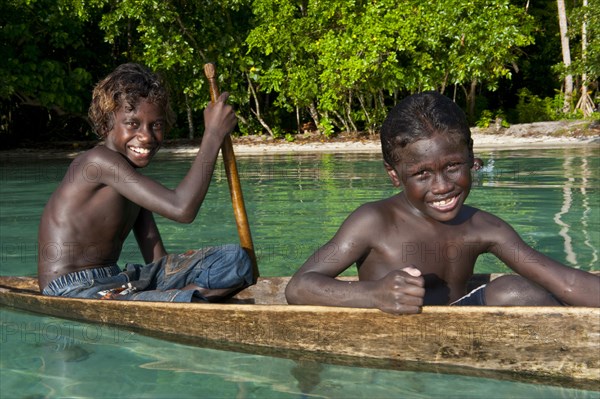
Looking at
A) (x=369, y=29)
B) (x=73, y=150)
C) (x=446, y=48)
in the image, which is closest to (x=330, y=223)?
(x=369, y=29)

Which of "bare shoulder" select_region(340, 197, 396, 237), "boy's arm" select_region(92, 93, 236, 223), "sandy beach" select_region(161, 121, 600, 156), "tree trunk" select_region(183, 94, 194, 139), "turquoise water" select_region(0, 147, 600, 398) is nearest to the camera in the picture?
"turquoise water" select_region(0, 147, 600, 398)

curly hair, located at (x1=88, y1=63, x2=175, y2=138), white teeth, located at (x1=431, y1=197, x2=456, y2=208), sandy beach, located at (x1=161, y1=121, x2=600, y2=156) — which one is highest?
curly hair, located at (x1=88, y1=63, x2=175, y2=138)

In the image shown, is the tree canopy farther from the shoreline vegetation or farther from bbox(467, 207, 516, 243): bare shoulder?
bbox(467, 207, 516, 243): bare shoulder

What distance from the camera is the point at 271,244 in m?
5.36

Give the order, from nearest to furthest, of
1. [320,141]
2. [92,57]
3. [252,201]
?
1. [252,201]
2. [320,141]
3. [92,57]

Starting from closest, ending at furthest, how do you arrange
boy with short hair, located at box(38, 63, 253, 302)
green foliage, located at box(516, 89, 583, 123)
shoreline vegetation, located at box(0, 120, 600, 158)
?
boy with short hair, located at box(38, 63, 253, 302), shoreline vegetation, located at box(0, 120, 600, 158), green foliage, located at box(516, 89, 583, 123)

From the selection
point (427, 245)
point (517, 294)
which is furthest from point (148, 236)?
point (517, 294)

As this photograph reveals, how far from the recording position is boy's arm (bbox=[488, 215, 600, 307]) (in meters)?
2.59

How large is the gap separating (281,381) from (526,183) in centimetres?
580

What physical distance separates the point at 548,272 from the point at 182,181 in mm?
1515

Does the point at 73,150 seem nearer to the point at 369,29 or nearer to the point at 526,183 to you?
the point at 369,29

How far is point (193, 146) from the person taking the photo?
14.6 metres

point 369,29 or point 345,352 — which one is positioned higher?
point 369,29

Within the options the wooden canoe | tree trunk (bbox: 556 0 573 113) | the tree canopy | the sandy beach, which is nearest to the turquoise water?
the wooden canoe
